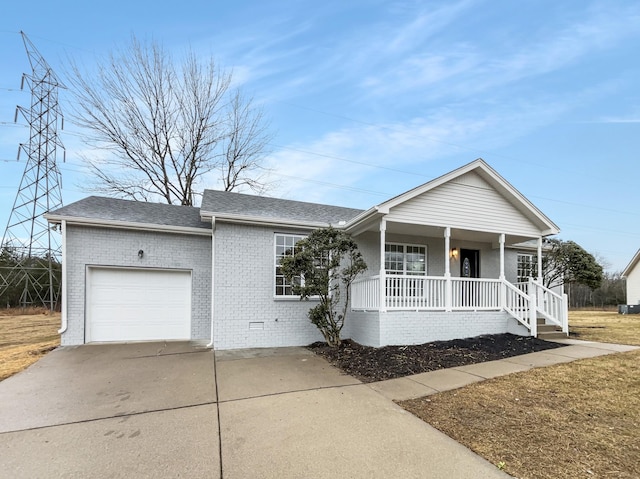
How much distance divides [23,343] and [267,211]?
25.7ft

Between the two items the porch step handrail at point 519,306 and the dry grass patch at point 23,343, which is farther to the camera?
the porch step handrail at point 519,306

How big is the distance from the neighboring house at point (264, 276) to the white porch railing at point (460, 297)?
0.04 meters

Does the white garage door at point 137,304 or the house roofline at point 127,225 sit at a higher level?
the house roofline at point 127,225

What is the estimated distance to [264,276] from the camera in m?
9.30

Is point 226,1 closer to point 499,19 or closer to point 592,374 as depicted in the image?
point 499,19

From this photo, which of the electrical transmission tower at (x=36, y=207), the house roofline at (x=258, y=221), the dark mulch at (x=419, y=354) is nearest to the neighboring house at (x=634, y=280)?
the dark mulch at (x=419, y=354)

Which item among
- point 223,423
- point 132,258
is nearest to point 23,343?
point 132,258

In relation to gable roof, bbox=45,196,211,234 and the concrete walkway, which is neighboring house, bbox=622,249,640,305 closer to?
the concrete walkway

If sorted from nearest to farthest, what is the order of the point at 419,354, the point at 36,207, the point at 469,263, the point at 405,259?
the point at 419,354
the point at 405,259
the point at 469,263
the point at 36,207

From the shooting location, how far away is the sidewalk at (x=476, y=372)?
17.5 ft

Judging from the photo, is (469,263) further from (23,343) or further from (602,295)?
(602,295)

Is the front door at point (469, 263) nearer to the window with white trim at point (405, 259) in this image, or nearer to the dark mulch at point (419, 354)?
the window with white trim at point (405, 259)

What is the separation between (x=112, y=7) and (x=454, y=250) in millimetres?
14536

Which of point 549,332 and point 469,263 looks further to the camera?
point 469,263
